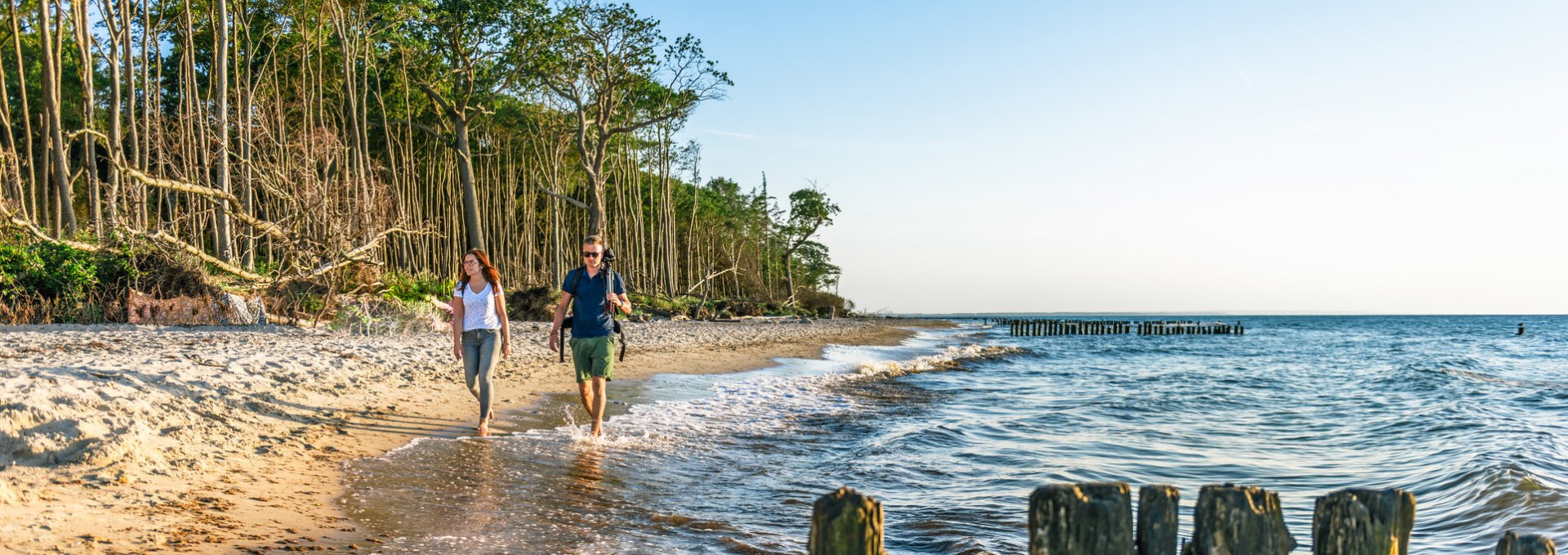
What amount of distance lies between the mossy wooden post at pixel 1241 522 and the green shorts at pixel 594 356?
5.60 metres

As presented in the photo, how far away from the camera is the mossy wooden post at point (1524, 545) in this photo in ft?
8.79

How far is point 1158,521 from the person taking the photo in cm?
298

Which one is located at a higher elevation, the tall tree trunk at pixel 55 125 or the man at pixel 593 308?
the tall tree trunk at pixel 55 125

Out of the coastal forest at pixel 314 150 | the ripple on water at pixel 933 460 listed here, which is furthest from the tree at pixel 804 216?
the ripple on water at pixel 933 460

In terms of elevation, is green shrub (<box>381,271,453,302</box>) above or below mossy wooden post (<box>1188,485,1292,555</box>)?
above

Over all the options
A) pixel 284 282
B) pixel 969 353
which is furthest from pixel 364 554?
pixel 969 353

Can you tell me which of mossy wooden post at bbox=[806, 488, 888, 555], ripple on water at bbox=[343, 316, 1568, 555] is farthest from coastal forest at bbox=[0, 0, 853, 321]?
mossy wooden post at bbox=[806, 488, 888, 555]

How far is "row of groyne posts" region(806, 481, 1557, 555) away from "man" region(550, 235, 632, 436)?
5.10m

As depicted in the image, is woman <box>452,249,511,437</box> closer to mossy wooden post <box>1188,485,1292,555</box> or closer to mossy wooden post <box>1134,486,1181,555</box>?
mossy wooden post <box>1134,486,1181,555</box>

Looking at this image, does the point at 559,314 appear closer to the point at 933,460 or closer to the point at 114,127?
the point at 933,460

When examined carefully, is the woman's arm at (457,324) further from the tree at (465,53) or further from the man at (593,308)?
the tree at (465,53)

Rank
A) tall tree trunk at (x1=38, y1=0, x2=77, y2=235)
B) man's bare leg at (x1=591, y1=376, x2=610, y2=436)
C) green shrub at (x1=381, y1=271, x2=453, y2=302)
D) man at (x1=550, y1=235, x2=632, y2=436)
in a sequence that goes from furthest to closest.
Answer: tall tree trunk at (x1=38, y1=0, x2=77, y2=235) → green shrub at (x1=381, y1=271, x2=453, y2=302) → man's bare leg at (x1=591, y1=376, x2=610, y2=436) → man at (x1=550, y1=235, x2=632, y2=436)

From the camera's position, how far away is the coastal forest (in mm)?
16312

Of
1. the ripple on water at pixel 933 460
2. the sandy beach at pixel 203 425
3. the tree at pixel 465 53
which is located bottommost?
the ripple on water at pixel 933 460
